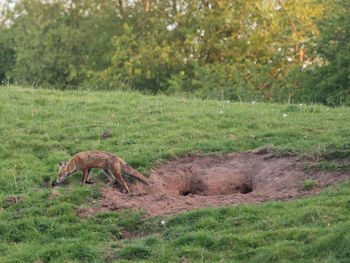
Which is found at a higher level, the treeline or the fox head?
the treeline

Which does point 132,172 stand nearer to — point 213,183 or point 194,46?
point 213,183

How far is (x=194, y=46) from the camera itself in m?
32.1

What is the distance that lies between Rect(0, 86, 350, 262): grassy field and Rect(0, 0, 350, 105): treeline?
320 inches

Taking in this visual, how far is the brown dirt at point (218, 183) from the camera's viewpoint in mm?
10242

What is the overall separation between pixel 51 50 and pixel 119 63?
794 cm

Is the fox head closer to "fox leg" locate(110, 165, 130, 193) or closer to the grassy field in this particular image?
the grassy field

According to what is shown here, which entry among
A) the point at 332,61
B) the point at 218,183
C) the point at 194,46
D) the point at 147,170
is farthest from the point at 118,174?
the point at 194,46

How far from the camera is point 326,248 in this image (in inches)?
293

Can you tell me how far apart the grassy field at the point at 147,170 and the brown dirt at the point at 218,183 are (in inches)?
14.2

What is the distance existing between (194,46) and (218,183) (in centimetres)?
2139

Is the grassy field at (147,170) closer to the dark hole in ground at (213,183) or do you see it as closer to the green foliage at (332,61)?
the dark hole in ground at (213,183)

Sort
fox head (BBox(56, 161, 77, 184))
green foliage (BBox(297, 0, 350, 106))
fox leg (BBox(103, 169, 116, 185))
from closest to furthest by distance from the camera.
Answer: fox leg (BBox(103, 169, 116, 185)), fox head (BBox(56, 161, 77, 184)), green foliage (BBox(297, 0, 350, 106))

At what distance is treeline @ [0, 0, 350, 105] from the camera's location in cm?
2630

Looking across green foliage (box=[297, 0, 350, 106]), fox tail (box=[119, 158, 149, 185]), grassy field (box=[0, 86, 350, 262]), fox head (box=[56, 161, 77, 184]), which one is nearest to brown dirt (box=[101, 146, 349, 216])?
fox tail (box=[119, 158, 149, 185])
